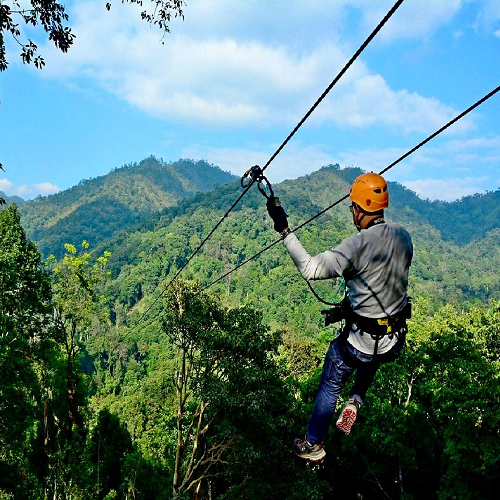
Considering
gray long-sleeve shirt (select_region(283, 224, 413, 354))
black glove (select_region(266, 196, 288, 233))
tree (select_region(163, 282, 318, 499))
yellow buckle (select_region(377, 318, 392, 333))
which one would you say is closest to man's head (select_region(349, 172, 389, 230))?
gray long-sleeve shirt (select_region(283, 224, 413, 354))

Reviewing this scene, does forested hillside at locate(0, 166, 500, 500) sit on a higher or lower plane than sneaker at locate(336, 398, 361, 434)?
lower

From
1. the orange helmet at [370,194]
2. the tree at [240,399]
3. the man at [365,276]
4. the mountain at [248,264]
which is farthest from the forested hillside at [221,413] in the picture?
the mountain at [248,264]

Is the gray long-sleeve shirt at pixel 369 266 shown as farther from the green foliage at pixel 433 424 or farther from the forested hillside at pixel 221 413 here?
the green foliage at pixel 433 424

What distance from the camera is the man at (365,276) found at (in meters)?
2.61

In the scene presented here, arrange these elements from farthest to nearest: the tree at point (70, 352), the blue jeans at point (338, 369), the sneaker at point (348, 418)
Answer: the tree at point (70, 352) → the sneaker at point (348, 418) → the blue jeans at point (338, 369)

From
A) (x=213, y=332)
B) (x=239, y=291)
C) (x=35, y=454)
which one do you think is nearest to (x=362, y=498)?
(x=213, y=332)

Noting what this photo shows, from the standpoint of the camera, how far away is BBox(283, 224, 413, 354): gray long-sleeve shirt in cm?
259

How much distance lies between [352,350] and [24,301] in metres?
14.6

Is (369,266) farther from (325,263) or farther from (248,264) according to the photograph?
(248,264)

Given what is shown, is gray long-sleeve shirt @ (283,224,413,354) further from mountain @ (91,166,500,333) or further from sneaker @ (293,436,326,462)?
mountain @ (91,166,500,333)

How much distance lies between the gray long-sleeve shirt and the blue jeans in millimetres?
136

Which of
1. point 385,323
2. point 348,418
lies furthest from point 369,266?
point 348,418

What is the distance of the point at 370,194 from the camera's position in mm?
2807

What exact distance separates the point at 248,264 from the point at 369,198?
120 meters
